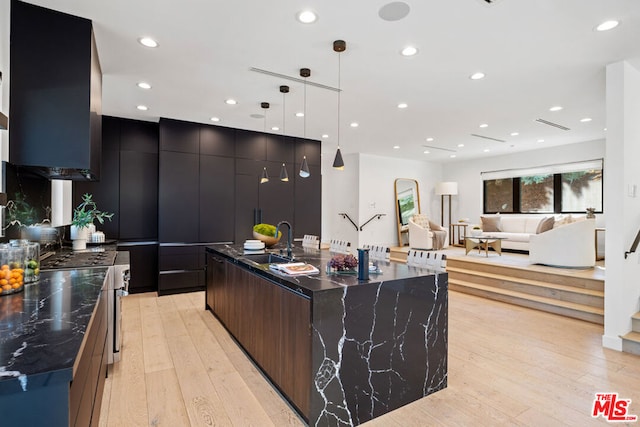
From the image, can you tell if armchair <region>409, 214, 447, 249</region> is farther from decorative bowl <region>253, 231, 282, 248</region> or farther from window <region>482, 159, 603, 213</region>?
decorative bowl <region>253, 231, 282, 248</region>

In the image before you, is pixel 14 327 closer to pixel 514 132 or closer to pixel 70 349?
pixel 70 349

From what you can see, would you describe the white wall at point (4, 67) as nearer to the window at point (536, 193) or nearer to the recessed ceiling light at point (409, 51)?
the recessed ceiling light at point (409, 51)

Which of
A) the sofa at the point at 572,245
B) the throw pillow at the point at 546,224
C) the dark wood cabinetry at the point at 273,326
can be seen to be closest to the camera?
the dark wood cabinetry at the point at 273,326

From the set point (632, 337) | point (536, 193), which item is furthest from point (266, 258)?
point (536, 193)

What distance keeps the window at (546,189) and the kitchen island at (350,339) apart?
23.3ft

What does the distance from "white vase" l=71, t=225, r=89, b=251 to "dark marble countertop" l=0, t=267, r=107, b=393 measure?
2.01 m

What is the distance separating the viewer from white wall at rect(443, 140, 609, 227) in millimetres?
7236

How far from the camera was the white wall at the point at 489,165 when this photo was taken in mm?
7236

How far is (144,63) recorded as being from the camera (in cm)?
342

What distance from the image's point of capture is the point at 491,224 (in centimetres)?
844

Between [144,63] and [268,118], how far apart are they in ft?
7.23

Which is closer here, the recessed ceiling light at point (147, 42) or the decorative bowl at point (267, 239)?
the recessed ceiling light at point (147, 42)

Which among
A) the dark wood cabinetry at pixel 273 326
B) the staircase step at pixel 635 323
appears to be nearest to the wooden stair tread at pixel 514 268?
the staircase step at pixel 635 323

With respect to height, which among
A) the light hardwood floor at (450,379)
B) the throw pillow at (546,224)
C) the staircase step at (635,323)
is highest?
the throw pillow at (546,224)
